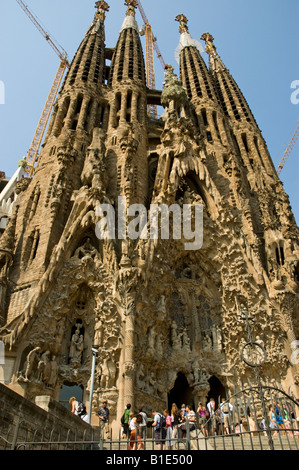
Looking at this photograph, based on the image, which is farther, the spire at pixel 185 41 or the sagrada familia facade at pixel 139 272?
the spire at pixel 185 41

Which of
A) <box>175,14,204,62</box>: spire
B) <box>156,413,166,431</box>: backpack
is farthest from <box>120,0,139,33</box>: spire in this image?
<box>156,413,166,431</box>: backpack

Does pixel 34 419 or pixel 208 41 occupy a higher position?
pixel 208 41

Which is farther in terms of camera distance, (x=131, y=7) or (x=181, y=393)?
(x=131, y=7)

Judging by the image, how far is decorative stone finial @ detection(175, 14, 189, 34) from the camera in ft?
136

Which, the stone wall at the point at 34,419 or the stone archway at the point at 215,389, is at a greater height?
the stone archway at the point at 215,389

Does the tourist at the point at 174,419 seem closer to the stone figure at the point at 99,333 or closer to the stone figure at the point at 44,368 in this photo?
the stone figure at the point at 99,333

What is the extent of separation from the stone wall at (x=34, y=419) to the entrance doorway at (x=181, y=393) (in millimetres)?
8438

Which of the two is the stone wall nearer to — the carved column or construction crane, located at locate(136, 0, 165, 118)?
the carved column

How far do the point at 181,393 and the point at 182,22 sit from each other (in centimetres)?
3981

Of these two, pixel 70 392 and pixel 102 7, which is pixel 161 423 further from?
pixel 102 7

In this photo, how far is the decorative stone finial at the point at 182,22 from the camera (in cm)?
4150

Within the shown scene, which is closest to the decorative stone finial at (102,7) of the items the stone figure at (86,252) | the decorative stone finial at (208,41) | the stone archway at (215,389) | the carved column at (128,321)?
the decorative stone finial at (208,41)

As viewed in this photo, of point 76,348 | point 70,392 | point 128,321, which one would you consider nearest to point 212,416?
point 128,321

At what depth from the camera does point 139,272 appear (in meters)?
14.7
